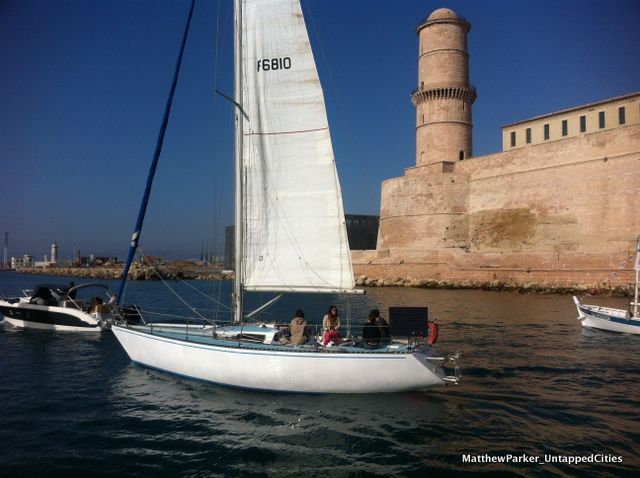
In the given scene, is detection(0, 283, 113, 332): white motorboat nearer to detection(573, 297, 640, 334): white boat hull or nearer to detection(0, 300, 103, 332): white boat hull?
detection(0, 300, 103, 332): white boat hull

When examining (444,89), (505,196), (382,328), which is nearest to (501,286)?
(505,196)

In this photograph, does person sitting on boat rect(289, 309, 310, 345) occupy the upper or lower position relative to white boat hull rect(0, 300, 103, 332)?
upper

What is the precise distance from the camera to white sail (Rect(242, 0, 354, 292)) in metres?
8.80

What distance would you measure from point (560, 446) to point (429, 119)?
124 feet

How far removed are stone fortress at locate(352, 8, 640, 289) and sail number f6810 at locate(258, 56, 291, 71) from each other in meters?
26.1

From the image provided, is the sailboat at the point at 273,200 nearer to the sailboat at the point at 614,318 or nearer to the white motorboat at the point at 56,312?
the white motorboat at the point at 56,312

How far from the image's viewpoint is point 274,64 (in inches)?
354

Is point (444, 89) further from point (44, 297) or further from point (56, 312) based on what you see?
point (56, 312)

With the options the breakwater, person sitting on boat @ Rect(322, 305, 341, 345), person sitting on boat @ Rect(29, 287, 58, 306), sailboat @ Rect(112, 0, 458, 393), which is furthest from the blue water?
the breakwater

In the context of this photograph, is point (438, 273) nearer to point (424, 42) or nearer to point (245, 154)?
point (424, 42)

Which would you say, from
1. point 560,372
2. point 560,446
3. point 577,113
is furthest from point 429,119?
point 560,446

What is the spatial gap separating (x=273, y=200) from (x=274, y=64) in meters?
2.47

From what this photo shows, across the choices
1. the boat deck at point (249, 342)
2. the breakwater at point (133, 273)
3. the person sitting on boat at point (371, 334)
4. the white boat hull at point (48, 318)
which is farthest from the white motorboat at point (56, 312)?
the breakwater at point (133, 273)

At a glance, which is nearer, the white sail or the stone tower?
the white sail
